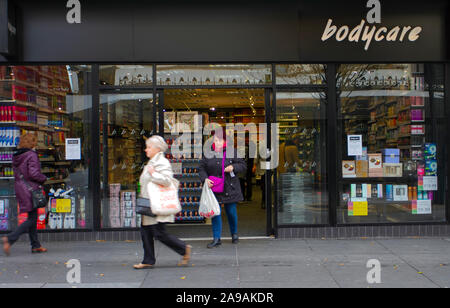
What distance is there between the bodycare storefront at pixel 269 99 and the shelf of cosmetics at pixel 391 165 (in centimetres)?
2

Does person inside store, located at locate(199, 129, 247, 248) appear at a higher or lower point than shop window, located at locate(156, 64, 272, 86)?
lower

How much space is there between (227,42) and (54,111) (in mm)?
3332

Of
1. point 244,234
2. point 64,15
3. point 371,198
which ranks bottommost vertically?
point 244,234

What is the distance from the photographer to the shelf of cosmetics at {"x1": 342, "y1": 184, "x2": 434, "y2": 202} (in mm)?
8492

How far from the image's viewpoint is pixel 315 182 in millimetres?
8492

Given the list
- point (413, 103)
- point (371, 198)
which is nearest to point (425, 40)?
point (413, 103)

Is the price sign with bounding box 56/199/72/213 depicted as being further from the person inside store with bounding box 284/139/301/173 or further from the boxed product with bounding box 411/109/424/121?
the boxed product with bounding box 411/109/424/121

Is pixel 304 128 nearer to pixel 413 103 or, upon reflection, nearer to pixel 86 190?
pixel 413 103

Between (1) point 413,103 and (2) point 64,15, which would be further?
(1) point 413,103

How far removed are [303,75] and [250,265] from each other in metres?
3.69

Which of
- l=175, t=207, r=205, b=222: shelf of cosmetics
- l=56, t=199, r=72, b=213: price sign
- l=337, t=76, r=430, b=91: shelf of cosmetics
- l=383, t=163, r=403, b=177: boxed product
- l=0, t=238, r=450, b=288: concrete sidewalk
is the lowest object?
l=0, t=238, r=450, b=288: concrete sidewalk

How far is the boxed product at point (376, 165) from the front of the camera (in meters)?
8.49

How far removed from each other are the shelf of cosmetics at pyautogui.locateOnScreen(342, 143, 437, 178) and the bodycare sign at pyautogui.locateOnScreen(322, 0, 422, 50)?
2002 millimetres

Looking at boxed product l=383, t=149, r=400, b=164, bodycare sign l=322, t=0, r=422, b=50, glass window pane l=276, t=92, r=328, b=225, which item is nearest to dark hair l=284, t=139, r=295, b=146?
glass window pane l=276, t=92, r=328, b=225
